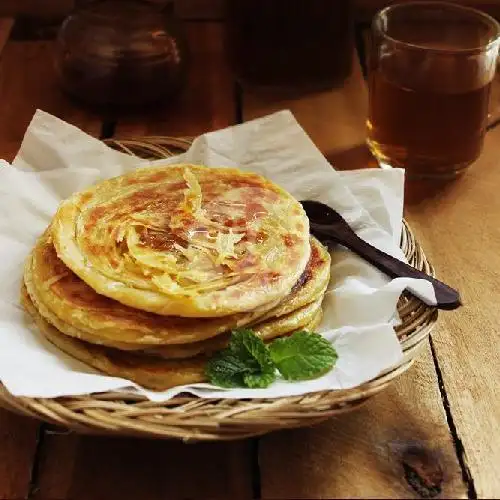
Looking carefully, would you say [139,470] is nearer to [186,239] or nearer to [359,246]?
[186,239]

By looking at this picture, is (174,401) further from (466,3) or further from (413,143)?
(466,3)

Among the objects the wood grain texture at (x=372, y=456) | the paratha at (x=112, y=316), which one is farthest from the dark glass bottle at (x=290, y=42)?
the wood grain texture at (x=372, y=456)

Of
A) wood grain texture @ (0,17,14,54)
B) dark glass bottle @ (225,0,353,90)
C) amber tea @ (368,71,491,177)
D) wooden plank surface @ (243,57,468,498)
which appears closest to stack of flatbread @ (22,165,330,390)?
wooden plank surface @ (243,57,468,498)

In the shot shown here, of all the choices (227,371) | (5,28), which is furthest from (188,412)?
(5,28)

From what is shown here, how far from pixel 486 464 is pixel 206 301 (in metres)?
0.31

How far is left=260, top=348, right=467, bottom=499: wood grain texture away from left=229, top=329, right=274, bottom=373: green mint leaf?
0.24 ft

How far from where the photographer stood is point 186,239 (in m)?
1.04

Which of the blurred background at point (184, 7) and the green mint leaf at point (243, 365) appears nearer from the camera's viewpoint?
the green mint leaf at point (243, 365)

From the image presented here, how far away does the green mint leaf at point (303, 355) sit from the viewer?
93 centimetres

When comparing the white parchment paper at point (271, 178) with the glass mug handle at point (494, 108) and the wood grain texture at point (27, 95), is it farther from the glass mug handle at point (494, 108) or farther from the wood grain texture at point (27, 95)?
the glass mug handle at point (494, 108)

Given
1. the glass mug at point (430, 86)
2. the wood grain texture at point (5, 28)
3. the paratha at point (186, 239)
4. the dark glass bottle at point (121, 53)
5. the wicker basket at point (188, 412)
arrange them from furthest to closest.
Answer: the wood grain texture at point (5, 28) → the dark glass bottle at point (121, 53) → the glass mug at point (430, 86) → the paratha at point (186, 239) → the wicker basket at point (188, 412)

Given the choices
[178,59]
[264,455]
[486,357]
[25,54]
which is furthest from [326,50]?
[264,455]

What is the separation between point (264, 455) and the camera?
0.92 meters

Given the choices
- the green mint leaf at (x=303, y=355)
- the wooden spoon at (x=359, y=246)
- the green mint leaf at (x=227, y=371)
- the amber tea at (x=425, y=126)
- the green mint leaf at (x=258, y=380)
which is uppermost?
the green mint leaf at (x=227, y=371)
